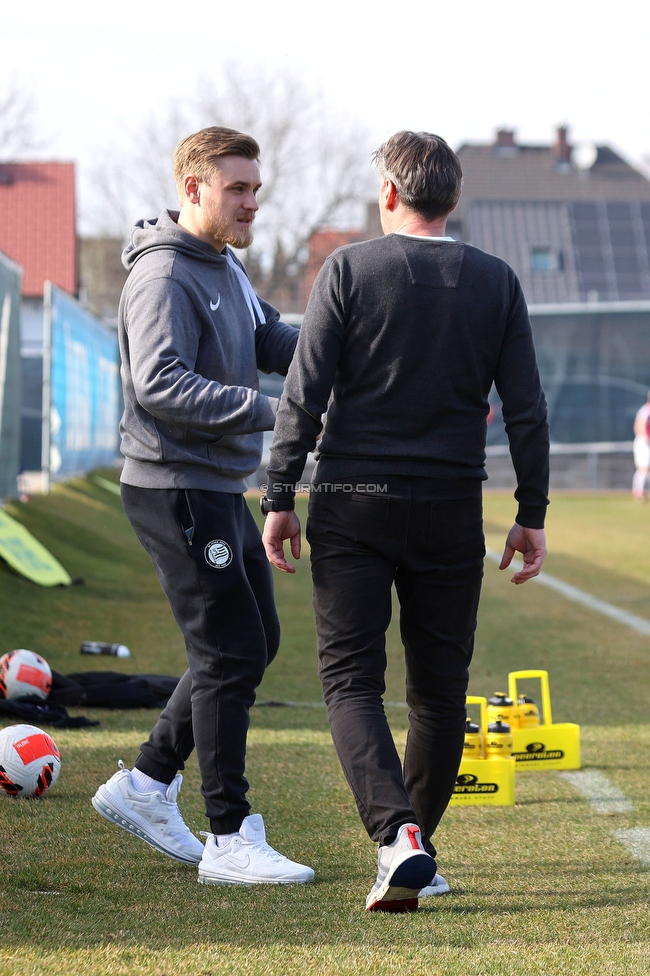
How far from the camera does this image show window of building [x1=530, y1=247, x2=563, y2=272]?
4881 cm

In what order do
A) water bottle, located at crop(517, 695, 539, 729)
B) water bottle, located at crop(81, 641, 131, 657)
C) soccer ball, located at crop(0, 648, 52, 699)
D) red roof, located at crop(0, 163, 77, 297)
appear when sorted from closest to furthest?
1. water bottle, located at crop(517, 695, 539, 729)
2. soccer ball, located at crop(0, 648, 52, 699)
3. water bottle, located at crop(81, 641, 131, 657)
4. red roof, located at crop(0, 163, 77, 297)

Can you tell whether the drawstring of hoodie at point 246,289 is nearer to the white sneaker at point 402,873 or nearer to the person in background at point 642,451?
the white sneaker at point 402,873

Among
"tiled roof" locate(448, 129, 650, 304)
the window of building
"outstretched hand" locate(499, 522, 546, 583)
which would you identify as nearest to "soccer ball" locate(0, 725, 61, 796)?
"outstretched hand" locate(499, 522, 546, 583)

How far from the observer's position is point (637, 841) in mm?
3814

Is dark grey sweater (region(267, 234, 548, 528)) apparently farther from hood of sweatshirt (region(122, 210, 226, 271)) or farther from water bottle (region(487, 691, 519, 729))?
water bottle (region(487, 691, 519, 729))

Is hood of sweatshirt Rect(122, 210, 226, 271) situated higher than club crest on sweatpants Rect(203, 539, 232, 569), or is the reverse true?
hood of sweatshirt Rect(122, 210, 226, 271)

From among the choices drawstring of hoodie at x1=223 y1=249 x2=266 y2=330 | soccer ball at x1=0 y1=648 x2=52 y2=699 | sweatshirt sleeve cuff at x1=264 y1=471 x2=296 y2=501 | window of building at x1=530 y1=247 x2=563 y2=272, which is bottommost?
soccer ball at x1=0 y1=648 x2=52 y2=699

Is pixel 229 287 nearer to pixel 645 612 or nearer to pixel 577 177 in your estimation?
pixel 645 612

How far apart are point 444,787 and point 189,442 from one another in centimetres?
116

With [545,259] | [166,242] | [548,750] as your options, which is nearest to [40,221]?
[545,259]

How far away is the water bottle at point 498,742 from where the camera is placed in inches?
175

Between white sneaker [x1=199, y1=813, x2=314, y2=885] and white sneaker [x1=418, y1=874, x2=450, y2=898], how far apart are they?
32cm

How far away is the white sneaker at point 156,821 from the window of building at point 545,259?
154 feet

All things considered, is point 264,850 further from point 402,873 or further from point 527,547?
point 527,547
